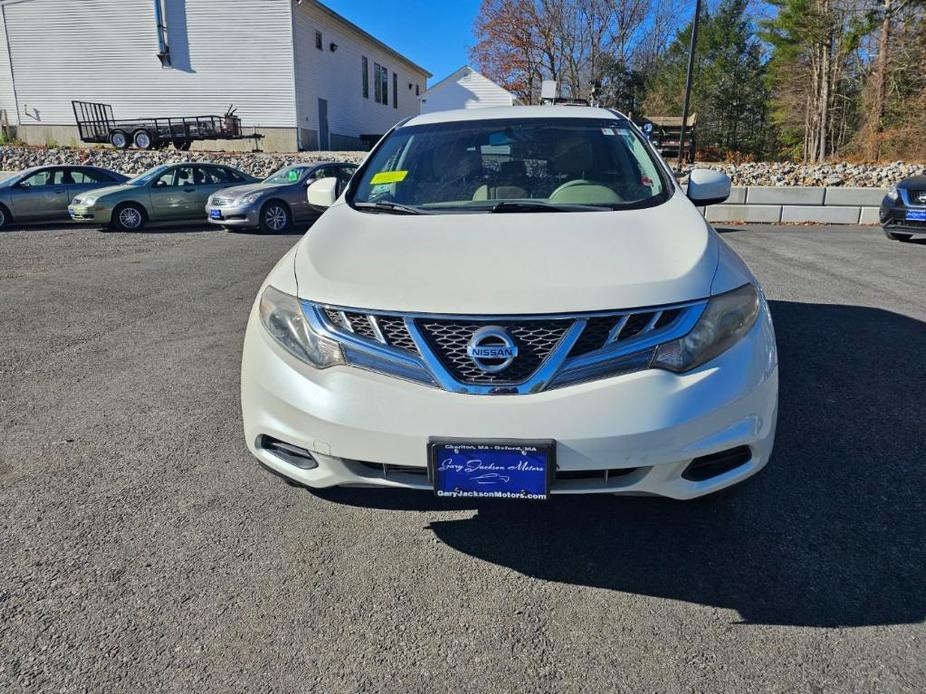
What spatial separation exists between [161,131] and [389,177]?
25.4 meters

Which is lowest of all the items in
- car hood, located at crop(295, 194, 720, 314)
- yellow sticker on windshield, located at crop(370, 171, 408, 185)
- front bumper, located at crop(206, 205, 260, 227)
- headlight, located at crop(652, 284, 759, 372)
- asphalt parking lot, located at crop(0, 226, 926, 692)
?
asphalt parking lot, located at crop(0, 226, 926, 692)

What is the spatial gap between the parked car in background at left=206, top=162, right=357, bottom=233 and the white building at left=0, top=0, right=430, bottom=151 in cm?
1396

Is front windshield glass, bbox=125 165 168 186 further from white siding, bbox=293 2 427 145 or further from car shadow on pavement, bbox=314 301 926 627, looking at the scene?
white siding, bbox=293 2 427 145

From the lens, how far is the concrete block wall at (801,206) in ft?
41.7

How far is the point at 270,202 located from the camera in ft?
41.4

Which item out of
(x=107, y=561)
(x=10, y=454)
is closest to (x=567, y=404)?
(x=107, y=561)

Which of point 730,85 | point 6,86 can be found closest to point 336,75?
point 6,86

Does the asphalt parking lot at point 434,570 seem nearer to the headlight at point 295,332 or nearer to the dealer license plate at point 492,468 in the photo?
the dealer license plate at point 492,468

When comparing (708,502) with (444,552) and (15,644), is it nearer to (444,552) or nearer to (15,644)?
(444,552)

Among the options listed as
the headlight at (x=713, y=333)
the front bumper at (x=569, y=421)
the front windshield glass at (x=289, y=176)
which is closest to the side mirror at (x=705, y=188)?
the headlight at (x=713, y=333)

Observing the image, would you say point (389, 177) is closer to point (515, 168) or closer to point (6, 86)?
point (515, 168)

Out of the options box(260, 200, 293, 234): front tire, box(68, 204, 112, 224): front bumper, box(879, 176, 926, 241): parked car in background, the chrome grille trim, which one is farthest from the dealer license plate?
box(68, 204, 112, 224): front bumper

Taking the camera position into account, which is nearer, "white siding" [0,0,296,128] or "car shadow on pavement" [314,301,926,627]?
"car shadow on pavement" [314,301,926,627]

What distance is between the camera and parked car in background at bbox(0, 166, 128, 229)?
13.2 meters
